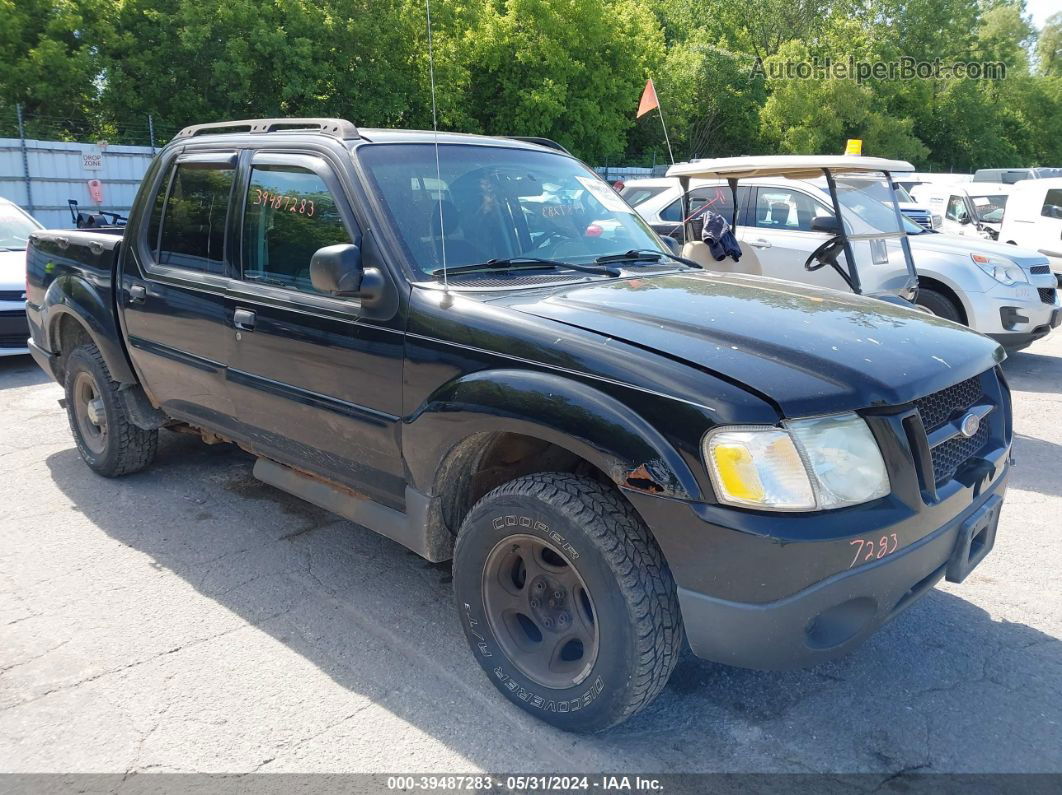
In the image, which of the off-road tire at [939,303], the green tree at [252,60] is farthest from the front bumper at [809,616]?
the green tree at [252,60]

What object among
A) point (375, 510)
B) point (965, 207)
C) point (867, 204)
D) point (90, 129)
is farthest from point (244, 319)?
point (90, 129)

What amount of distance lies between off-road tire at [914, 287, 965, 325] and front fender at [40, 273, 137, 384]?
6.92m

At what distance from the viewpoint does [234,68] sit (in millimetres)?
24047

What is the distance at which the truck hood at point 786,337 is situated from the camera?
2.49 meters

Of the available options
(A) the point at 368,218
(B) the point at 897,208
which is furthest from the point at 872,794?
(B) the point at 897,208

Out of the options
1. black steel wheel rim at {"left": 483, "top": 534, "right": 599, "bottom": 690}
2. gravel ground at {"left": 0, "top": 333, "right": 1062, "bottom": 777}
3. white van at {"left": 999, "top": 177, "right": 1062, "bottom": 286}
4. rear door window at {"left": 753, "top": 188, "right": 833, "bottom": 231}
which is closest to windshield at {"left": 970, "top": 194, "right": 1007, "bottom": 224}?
white van at {"left": 999, "top": 177, "right": 1062, "bottom": 286}

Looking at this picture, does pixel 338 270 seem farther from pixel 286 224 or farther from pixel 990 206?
pixel 990 206

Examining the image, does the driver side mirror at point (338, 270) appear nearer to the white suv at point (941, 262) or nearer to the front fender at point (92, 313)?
the front fender at point (92, 313)

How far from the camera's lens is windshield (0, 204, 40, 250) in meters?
9.19

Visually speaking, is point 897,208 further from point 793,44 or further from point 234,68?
point 793,44

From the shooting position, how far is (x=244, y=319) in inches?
148

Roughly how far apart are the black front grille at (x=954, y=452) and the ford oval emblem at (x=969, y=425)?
0.03m

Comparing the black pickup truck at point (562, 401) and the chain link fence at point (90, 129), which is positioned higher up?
the chain link fence at point (90, 129)

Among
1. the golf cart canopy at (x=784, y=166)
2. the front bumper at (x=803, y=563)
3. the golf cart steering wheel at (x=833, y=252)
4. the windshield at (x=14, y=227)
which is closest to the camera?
the front bumper at (x=803, y=563)
